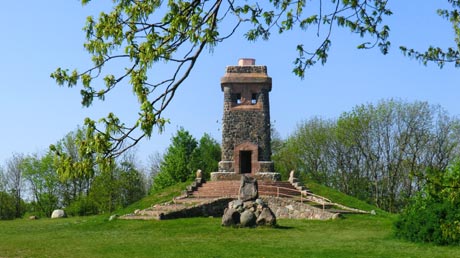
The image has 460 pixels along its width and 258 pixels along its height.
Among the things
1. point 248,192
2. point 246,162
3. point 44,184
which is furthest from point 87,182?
point 248,192

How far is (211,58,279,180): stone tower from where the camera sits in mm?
37188

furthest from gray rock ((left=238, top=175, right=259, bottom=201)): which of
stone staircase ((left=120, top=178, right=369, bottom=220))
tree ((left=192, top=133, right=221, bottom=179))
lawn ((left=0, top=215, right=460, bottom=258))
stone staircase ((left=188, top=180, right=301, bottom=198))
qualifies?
tree ((left=192, top=133, right=221, bottom=179))

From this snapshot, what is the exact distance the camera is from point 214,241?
17359mm

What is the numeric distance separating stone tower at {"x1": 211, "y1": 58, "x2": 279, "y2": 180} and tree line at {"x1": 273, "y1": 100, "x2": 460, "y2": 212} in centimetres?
1204

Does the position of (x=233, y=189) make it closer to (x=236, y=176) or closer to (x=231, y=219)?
(x=236, y=176)

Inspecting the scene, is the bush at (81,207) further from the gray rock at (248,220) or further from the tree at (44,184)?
the gray rock at (248,220)

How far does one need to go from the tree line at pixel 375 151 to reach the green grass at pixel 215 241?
833 inches

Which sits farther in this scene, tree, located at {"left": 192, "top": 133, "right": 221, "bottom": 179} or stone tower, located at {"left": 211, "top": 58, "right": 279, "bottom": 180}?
tree, located at {"left": 192, "top": 133, "right": 221, "bottom": 179}

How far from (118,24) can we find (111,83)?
632mm

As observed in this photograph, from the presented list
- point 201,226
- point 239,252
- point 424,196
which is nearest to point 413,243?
point 424,196

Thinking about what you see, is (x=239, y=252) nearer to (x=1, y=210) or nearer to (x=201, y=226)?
(x=201, y=226)

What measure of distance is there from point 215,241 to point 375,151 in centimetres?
3165

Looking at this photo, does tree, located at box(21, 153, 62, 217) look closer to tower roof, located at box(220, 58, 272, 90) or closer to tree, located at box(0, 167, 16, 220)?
tree, located at box(0, 167, 16, 220)

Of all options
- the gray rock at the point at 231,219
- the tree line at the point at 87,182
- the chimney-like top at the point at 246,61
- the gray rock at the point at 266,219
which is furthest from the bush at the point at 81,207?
the gray rock at the point at 266,219
